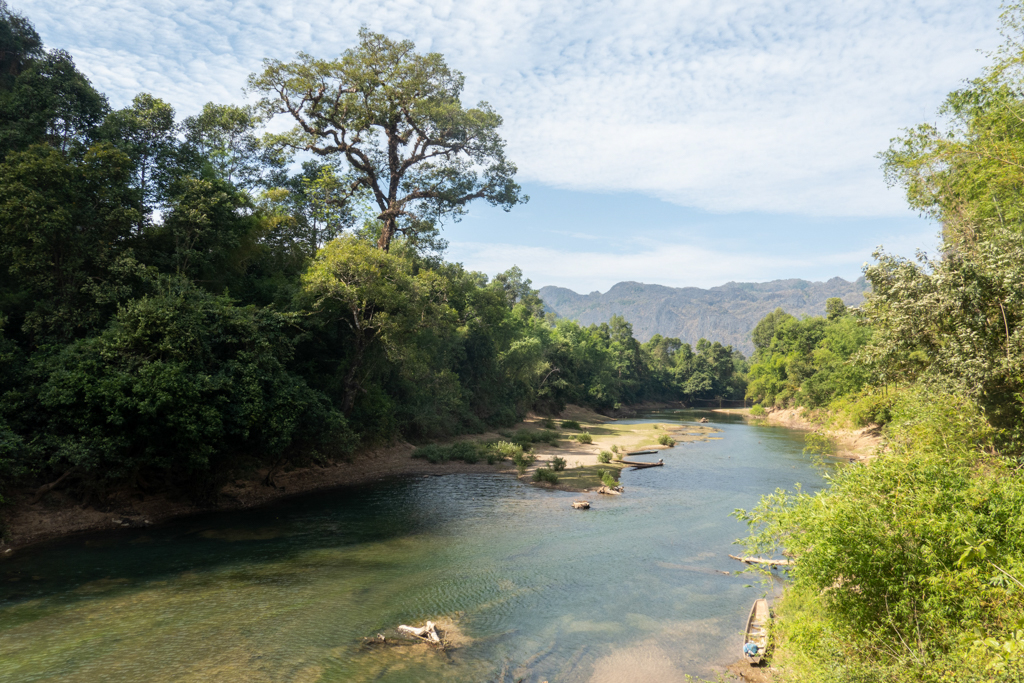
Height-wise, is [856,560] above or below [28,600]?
above

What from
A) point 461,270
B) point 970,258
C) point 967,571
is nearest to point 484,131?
point 461,270

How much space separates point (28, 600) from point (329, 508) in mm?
13124

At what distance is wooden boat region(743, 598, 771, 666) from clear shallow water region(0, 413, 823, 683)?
1.42ft

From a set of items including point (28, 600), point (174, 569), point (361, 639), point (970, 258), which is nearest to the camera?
point (361, 639)

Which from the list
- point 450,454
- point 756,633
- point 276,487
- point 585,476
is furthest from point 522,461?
point 756,633

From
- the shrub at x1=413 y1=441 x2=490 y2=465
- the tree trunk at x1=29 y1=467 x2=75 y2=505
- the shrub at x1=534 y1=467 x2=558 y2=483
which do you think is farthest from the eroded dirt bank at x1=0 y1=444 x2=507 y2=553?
the shrub at x1=534 y1=467 x2=558 y2=483

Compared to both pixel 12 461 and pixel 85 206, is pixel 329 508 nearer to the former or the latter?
pixel 12 461

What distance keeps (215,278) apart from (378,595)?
69.1ft

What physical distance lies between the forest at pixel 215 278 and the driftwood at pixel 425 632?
→ 12.7m

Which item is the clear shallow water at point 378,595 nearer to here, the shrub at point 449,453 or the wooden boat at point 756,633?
the wooden boat at point 756,633

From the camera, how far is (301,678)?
12.1 meters

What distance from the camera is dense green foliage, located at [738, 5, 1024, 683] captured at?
27.4ft

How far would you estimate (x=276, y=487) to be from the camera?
98.8 feet

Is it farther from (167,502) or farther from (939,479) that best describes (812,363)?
(167,502)
